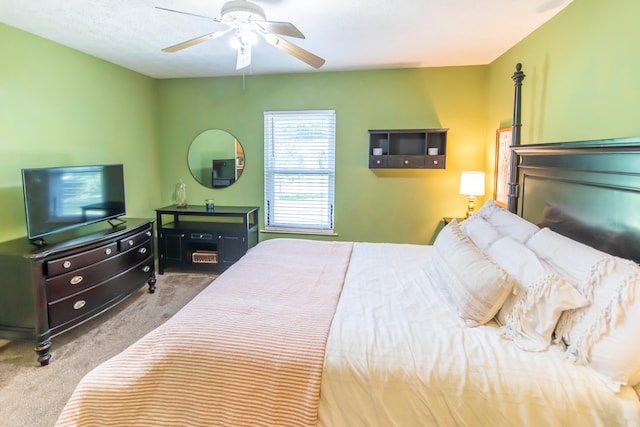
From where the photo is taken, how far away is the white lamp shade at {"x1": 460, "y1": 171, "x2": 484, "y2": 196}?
3581mm

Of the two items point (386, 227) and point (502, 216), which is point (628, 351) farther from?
point (386, 227)

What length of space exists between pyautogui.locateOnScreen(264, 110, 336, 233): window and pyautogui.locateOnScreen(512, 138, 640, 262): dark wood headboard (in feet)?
7.53

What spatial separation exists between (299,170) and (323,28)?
1865 millimetres

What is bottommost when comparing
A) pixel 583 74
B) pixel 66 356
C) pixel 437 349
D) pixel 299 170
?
pixel 66 356

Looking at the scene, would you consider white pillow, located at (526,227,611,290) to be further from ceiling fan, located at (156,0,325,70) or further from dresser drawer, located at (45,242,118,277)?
dresser drawer, located at (45,242,118,277)

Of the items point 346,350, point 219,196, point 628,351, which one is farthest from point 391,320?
point 219,196

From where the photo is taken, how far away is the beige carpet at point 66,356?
6.52ft

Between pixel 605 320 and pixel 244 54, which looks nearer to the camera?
pixel 605 320

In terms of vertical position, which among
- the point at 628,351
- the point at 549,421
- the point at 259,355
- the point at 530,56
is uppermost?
the point at 530,56

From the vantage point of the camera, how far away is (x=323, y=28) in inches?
109

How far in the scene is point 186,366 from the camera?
53.9 inches

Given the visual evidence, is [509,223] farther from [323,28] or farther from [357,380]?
[323,28]

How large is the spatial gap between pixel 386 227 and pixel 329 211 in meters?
0.74

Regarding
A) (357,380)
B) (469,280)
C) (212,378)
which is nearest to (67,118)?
(212,378)
